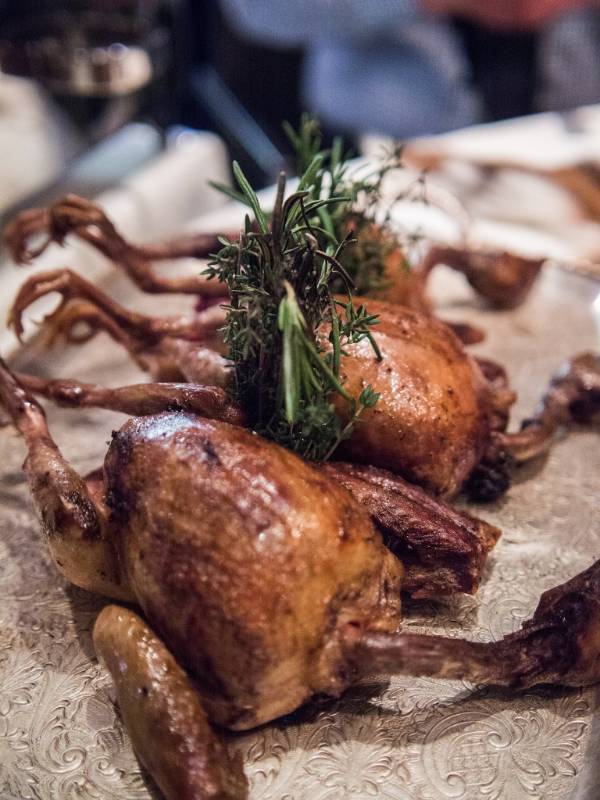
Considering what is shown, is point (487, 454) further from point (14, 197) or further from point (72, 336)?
point (14, 197)

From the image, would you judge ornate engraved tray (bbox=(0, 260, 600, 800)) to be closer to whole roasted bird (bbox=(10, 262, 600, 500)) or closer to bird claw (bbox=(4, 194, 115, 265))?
whole roasted bird (bbox=(10, 262, 600, 500))

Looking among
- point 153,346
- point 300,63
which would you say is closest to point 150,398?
point 153,346

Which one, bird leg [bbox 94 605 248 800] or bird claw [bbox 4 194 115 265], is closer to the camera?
bird leg [bbox 94 605 248 800]

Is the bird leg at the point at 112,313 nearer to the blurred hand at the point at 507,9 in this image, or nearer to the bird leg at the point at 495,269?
the bird leg at the point at 495,269

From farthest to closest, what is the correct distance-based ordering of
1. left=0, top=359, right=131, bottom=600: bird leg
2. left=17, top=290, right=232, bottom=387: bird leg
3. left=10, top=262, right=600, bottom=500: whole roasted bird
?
left=17, top=290, right=232, bottom=387: bird leg → left=10, top=262, right=600, bottom=500: whole roasted bird → left=0, top=359, right=131, bottom=600: bird leg

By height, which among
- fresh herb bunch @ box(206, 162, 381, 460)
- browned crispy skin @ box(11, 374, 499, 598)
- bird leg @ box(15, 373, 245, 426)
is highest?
fresh herb bunch @ box(206, 162, 381, 460)

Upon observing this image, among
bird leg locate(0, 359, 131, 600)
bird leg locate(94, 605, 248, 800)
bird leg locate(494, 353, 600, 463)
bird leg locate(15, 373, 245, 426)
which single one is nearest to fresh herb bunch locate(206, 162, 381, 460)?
bird leg locate(15, 373, 245, 426)
